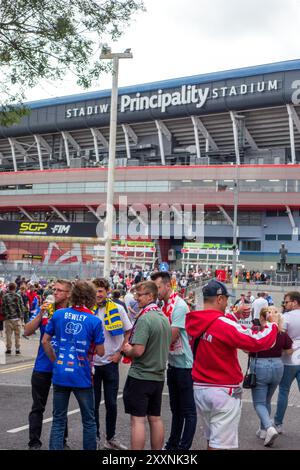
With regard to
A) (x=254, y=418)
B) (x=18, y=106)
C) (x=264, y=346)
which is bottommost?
(x=254, y=418)

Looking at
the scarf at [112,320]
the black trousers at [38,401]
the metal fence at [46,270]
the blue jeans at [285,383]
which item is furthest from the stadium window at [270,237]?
the black trousers at [38,401]

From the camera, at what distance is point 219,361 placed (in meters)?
5.06

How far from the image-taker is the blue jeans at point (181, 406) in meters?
6.53

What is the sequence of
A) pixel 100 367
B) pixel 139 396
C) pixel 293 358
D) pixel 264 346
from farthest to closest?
pixel 293 358, pixel 100 367, pixel 139 396, pixel 264 346

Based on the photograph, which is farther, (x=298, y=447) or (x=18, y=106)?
(x=18, y=106)

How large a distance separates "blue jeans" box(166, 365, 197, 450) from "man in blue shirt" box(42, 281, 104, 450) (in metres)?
1.25

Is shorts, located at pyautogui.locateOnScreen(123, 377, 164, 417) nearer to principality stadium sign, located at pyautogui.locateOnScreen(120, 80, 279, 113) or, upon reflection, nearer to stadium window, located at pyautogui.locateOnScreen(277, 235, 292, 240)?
principality stadium sign, located at pyautogui.locateOnScreen(120, 80, 279, 113)

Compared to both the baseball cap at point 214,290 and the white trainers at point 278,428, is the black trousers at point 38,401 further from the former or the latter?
the white trainers at point 278,428

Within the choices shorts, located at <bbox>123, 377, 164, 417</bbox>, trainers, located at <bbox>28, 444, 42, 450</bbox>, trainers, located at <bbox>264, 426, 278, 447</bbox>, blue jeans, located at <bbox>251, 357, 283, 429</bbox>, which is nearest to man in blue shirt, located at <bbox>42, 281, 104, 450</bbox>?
shorts, located at <bbox>123, 377, 164, 417</bbox>

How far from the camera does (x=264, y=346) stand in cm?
493

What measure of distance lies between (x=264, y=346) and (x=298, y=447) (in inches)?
115

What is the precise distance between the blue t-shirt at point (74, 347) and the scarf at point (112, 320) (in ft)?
4.17
